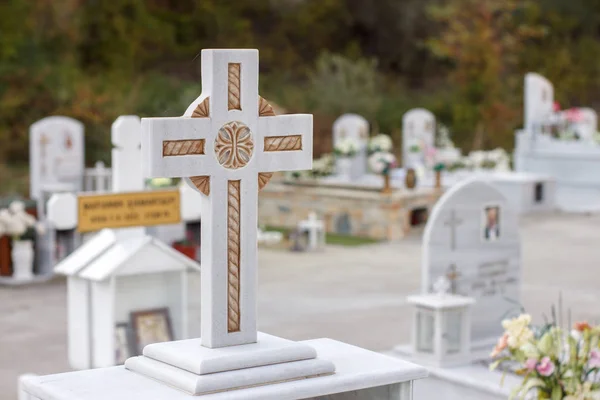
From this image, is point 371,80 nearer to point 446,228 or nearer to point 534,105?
point 534,105

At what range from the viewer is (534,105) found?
2161 cm

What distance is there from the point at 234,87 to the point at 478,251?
4720mm

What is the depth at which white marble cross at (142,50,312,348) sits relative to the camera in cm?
405

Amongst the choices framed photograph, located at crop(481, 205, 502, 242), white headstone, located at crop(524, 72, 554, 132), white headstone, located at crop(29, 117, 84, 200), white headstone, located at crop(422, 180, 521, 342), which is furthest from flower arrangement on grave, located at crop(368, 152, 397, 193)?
framed photograph, located at crop(481, 205, 502, 242)

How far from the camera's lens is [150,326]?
8.90 metres

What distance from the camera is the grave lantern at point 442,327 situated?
8094mm

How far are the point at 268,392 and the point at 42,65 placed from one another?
2256 centimetres

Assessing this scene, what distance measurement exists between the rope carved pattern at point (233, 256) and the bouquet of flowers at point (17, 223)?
29.5ft

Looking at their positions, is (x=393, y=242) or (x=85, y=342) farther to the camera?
(x=393, y=242)

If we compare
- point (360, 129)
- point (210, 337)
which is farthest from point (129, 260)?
point (360, 129)

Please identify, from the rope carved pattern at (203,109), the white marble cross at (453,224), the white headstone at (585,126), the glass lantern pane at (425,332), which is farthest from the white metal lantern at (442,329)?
the white headstone at (585,126)

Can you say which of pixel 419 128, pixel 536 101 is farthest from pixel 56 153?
pixel 536 101

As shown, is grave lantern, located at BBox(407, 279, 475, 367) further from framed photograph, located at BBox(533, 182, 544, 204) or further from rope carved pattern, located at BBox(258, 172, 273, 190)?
framed photograph, located at BBox(533, 182, 544, 204)

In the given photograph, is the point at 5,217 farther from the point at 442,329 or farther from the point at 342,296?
the point at 442,329
